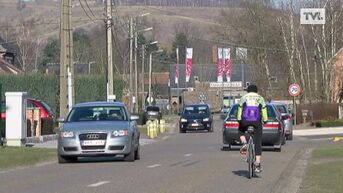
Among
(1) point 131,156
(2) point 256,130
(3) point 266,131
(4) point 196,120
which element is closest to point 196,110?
(4) point 196,120

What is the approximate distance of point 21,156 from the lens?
2512 centimetres

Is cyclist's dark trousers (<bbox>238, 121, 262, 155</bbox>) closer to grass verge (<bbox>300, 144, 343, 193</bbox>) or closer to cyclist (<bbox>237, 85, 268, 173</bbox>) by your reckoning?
cyclist (<bbox>237, 85, 268, 173</bbox>)

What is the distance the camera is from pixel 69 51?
112 feet

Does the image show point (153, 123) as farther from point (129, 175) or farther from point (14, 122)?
point (129, 175)

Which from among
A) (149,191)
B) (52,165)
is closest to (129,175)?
(149,191)

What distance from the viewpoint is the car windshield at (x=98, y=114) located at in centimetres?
2353

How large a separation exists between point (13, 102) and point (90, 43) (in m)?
100

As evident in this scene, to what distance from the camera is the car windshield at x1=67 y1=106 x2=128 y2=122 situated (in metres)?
23.5

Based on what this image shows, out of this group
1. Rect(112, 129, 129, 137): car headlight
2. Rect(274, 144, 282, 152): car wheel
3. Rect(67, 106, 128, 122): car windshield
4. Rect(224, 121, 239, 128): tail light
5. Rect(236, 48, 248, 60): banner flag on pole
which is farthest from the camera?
Rect(236, 48, 248, 60): banner flag on pole

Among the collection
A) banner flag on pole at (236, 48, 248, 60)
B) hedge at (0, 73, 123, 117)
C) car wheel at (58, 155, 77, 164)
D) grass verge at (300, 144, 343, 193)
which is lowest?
grass verge at (300, 144, 343, 193)

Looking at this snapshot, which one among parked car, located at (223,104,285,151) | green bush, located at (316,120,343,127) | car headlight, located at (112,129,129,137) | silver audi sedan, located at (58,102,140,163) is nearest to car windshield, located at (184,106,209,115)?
green bush, located at (316,120,343,127)

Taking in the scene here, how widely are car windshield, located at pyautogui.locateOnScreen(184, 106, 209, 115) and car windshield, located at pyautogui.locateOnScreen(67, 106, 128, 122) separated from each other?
92.8ft

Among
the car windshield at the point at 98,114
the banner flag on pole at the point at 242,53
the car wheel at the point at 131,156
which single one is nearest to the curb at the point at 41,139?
the car windshield at the point at 98,114

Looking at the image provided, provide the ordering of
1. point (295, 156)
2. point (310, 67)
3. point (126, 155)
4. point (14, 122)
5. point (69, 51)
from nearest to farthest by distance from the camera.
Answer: point (126, 155) → point (295, 156) → point (14, 122) → point (69, 51) → point (310, 67)
